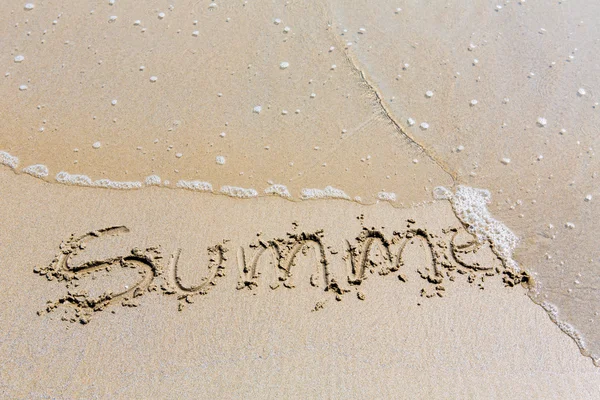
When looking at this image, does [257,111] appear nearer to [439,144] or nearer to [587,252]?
[439,144]

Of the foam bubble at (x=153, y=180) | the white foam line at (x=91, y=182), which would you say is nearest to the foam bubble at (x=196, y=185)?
the foam bubble at (x=153, y=180)

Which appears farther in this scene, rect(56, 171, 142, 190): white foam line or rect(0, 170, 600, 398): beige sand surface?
rect(56, 171, 142, 190): white foam line

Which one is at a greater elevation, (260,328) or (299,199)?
(299,199)

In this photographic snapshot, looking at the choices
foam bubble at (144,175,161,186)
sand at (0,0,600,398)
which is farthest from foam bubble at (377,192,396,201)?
foam bubble at (144,175,161,186)

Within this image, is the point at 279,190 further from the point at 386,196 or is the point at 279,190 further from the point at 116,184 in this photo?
the point at 116,184

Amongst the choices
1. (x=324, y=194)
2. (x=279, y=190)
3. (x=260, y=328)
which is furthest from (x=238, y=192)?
(x=260, y=328)

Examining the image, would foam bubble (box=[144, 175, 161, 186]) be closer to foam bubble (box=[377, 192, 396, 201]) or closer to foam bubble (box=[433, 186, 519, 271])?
foam bubble (box=[377, 192, 396, 201])
